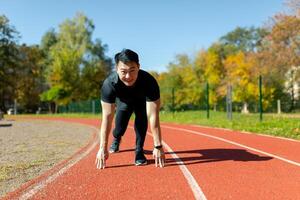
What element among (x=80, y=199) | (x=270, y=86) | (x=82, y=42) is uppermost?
(x=82, y=42)

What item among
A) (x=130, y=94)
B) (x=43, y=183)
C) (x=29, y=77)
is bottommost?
(x=43, y=183)

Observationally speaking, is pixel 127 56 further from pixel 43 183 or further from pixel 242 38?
pixel 242 38

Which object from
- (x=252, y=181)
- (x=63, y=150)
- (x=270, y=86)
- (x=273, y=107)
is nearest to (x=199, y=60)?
(x=270, y=86)

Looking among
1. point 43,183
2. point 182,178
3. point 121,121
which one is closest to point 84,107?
point 121,121

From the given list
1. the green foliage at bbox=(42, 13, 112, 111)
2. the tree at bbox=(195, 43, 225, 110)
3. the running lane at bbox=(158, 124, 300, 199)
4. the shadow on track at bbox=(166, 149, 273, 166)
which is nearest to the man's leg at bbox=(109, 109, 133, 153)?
the shadow on track at bbox=(166, 149, 273, 166)

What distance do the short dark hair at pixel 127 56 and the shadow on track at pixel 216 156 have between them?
6.08ft

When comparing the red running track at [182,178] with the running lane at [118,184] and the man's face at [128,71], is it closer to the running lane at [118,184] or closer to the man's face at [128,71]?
the running lane at [118,184]

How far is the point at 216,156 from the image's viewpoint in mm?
7688

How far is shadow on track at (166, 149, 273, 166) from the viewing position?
7170 mm

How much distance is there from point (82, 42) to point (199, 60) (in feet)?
65.3

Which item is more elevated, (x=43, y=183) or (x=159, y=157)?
(x=159, y=157)

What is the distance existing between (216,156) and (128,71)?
103 inches

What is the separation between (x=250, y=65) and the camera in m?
43.6

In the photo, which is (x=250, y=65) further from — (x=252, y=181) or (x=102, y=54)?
(x=252, y=181)
